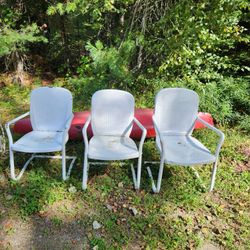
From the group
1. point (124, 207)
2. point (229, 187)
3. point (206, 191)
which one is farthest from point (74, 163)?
point (229, 187)

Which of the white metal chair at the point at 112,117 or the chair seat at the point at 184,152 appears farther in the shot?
the white metal chair at the point at 112,117

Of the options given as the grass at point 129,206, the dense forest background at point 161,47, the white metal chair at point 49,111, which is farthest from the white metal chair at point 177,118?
the dense forest background at point 161,47

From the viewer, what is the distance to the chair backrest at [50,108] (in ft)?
12.8

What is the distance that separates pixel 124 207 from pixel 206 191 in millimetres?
1020

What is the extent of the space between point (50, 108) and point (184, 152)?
181cm

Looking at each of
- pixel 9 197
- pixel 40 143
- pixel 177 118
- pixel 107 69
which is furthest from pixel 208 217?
pixel 107 69

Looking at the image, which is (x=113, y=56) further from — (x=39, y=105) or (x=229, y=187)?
(x=229, y=187)

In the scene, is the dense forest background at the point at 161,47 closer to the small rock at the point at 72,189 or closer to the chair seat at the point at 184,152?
the chair seat at the point at 184,152

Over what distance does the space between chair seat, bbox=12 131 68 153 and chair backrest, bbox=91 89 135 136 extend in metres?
0.51

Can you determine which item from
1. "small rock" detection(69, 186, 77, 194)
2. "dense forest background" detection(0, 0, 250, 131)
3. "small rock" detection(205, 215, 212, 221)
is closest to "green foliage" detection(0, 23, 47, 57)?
"dense forest background" detection(0, 0, 250, 131)

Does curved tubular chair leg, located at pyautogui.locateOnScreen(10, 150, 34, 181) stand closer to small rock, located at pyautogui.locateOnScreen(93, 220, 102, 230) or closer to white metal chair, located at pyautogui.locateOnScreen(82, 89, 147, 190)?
white metal chair, located at pyautogui.locateOnScreen(82, 89, 147, 190)

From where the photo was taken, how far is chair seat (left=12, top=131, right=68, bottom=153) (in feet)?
11.0

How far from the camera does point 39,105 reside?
12.9ft

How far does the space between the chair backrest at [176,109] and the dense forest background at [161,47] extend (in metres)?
1.50
